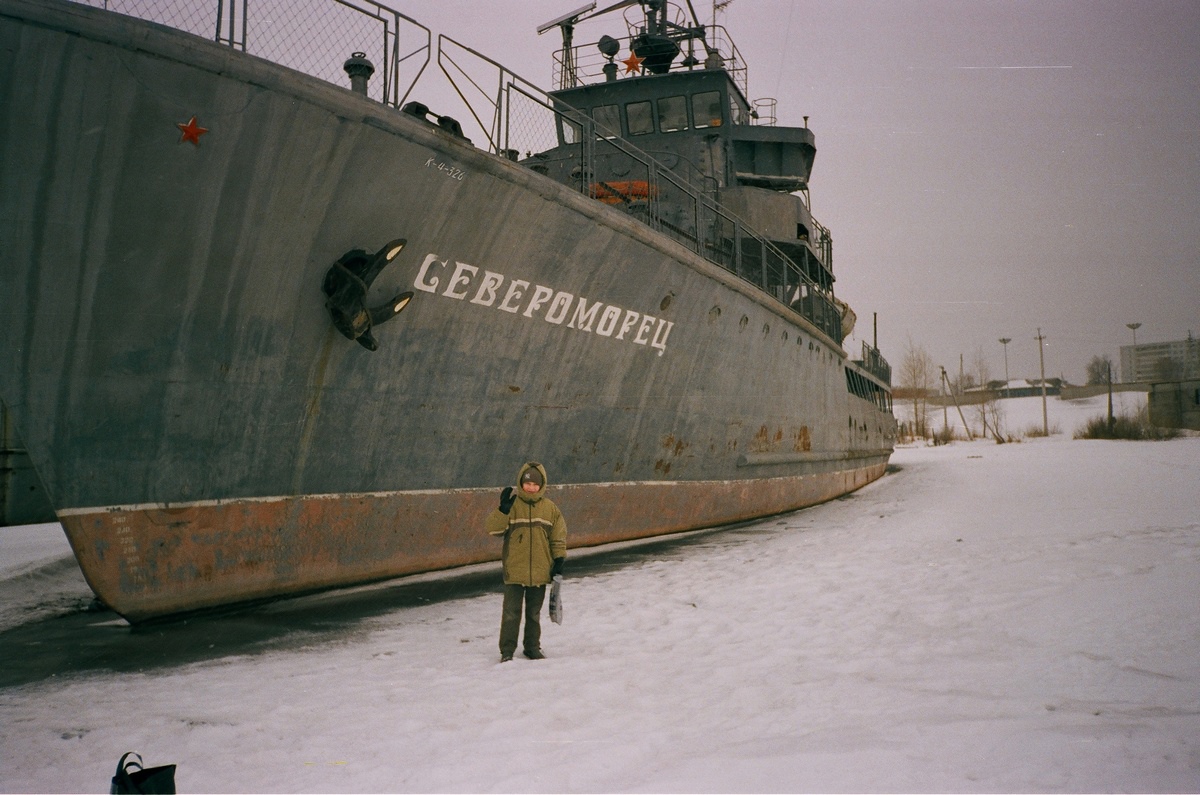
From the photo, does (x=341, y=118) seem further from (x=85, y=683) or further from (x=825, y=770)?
(x=825, y=770)

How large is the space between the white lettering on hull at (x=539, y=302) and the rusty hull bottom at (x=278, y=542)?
1.70 metres

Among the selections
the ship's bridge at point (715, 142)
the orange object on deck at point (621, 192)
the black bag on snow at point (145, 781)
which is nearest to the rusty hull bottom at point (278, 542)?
the black bag on snow at point (145, 781)

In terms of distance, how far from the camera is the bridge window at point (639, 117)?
13.6 metres

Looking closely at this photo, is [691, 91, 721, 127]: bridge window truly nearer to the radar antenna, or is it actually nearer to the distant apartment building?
the radar antenna

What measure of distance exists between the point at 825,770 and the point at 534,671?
6.07 feet

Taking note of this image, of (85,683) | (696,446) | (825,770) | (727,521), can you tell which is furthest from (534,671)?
(727,521)

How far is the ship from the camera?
4.45 m

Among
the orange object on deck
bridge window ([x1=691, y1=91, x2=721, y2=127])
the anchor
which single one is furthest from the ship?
bridge window ([x1=691, y1=91, x2=721, y2=127])

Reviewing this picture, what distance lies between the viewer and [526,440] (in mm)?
7012

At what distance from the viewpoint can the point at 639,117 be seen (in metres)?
13.7

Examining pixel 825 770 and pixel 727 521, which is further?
pixel 727 521

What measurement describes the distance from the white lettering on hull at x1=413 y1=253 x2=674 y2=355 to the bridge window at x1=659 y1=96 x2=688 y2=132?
262 inches

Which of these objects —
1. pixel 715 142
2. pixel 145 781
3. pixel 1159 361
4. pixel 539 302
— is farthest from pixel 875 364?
pixel 1159 361

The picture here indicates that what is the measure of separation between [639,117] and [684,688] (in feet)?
39.7
